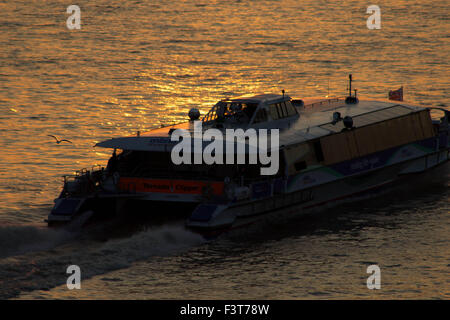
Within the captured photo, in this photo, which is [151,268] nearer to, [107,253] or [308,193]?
[107,253]

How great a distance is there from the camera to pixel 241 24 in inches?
3169

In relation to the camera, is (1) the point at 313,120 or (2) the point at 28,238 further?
(1) the point at 313,120

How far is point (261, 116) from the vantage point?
35438 mm

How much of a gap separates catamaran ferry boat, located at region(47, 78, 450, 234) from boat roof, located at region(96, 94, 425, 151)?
37 millimetres

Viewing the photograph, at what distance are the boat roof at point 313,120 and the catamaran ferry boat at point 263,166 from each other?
4 centimetres

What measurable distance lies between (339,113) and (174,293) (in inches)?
509

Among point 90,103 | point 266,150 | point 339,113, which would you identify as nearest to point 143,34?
point 90,103

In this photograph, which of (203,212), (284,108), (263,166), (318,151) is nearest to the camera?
(203,212)

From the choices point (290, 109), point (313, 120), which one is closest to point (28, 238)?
point (290, 109)

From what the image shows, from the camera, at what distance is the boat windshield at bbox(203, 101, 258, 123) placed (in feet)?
116

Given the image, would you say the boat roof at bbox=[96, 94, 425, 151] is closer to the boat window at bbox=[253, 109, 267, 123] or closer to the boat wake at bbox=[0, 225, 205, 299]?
the boat window at bbox=[253, 109, 267, 123]

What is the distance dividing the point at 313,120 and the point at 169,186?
774 centimetres

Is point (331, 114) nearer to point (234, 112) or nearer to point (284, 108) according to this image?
point (284, 108)

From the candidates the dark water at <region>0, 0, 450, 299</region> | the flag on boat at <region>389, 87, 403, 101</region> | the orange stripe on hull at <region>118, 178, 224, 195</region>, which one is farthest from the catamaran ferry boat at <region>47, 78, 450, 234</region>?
the flag on boat at <region>389, 87, 403, 101</region>
